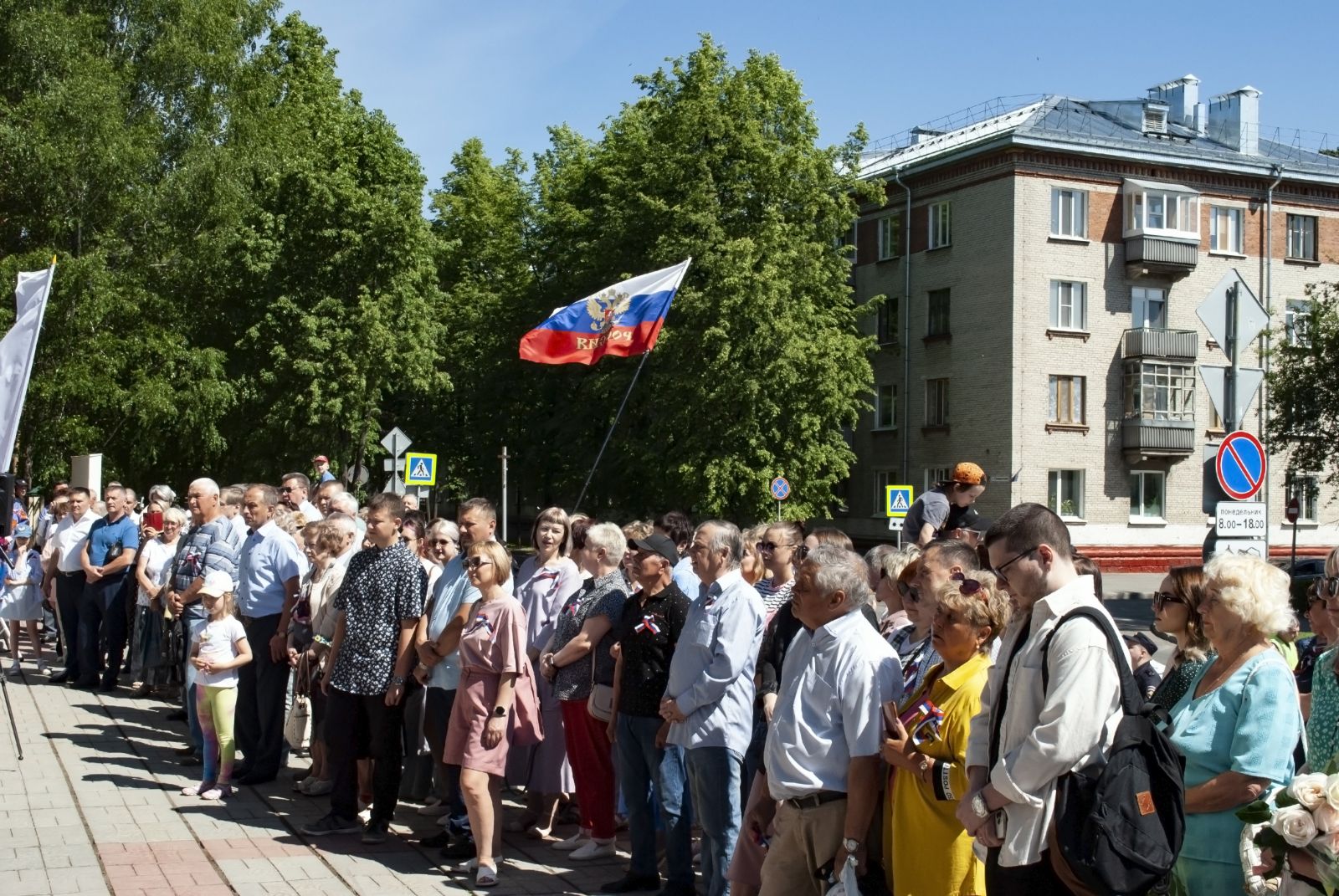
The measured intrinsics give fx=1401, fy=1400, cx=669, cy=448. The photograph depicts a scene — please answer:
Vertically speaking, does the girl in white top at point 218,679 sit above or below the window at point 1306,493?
below

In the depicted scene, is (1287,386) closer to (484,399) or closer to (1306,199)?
(1306,199)

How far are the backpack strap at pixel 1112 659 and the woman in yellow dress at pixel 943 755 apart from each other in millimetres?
649

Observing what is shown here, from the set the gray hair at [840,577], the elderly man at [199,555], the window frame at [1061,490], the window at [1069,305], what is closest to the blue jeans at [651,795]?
the gray hair at [840,577]

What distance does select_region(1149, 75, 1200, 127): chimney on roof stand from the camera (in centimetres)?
4888

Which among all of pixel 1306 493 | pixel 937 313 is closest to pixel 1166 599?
pixel 1306 493

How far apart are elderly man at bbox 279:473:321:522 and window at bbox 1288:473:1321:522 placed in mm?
27842

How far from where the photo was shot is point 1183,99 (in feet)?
161

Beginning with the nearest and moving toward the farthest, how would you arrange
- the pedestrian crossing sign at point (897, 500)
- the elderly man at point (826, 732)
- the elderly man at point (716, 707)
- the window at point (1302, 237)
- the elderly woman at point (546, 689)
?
the elderly man at point (826, 732)
the elderly man at point (716, 707)
the elderly woman at point (546, 689)
the pedestrian crossing sign at point (897, 500)
the window at point (1302, 237)

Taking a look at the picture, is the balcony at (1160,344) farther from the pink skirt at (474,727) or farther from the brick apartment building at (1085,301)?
the pink skirt at (474,727)

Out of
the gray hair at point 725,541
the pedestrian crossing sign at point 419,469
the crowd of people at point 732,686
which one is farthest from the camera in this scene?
the pedestrian crossing sign at point 419,469

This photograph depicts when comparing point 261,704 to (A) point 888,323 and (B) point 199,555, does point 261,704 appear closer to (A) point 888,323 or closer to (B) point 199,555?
(B) point 199,555

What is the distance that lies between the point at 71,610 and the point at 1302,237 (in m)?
42.4

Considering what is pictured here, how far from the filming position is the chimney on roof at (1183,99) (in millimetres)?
48875

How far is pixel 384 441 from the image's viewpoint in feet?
88.4
